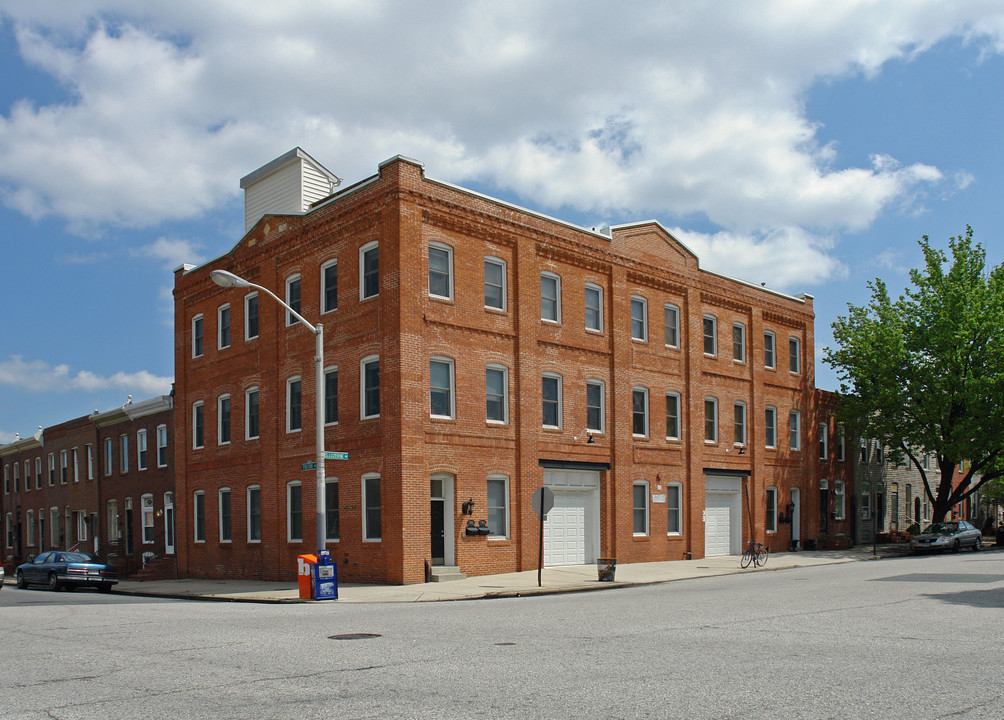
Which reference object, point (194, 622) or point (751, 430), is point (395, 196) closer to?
point (194, 622)

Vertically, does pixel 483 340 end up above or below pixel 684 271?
below

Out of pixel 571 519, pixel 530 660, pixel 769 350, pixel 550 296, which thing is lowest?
pixel 571 519

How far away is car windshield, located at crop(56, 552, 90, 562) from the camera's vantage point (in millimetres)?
30703

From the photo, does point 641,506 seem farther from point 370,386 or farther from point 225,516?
point 225,516

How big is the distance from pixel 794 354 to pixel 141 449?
2947 centimetres

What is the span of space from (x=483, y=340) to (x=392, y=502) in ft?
19.0

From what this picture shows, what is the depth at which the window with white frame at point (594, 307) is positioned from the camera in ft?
106

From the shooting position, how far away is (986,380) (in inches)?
1486

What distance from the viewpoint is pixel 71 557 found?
3086 cm

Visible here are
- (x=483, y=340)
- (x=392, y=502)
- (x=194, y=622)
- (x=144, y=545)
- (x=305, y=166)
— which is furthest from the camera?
(x=144, y=545)

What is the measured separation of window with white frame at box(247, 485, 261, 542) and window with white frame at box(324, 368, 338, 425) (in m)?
4.94

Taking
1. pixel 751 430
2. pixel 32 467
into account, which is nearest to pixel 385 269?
pixel 751 430

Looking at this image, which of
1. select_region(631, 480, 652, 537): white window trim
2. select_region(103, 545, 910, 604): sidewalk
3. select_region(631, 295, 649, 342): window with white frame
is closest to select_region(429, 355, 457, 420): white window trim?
select_region(103, 545, 910, 604): sidewalk

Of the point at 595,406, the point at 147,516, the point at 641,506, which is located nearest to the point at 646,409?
the point at 595,406
